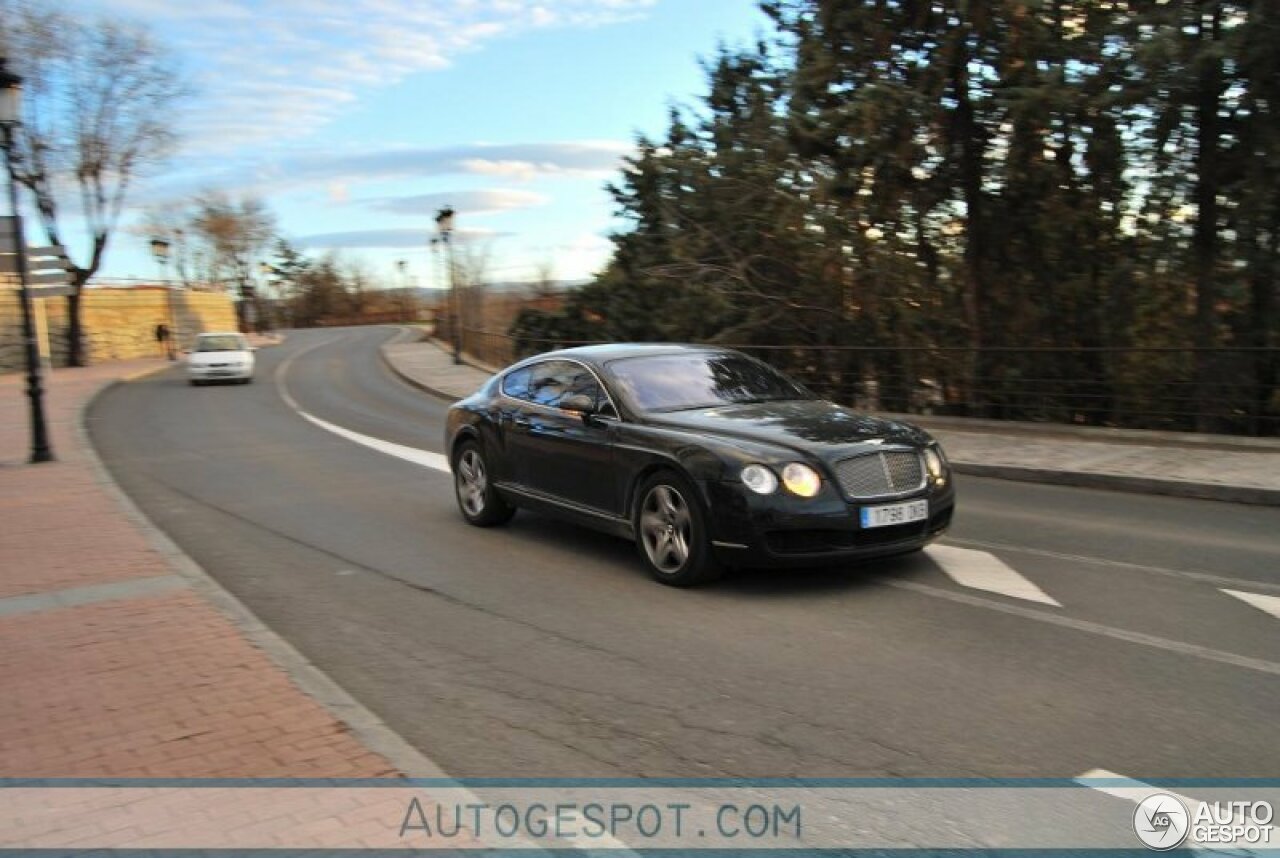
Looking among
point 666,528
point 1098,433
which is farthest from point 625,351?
point 1098,433

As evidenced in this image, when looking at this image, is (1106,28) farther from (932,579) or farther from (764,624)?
(764,624)

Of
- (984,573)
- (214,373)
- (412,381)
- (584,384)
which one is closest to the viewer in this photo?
(984,573)

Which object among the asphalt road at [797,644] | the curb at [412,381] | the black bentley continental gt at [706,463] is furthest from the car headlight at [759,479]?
the curb at [412,381]

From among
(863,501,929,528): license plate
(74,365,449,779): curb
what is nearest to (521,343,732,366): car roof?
(863,501,929,528): license plate

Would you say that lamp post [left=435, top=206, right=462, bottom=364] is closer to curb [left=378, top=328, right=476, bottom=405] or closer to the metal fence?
curb [left=378, top=328, right=476, bottom=405]

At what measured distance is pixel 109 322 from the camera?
141ft

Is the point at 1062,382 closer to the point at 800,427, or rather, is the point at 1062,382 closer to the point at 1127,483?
the point at 1127,483

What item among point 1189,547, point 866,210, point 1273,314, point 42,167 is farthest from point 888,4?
point 42,167

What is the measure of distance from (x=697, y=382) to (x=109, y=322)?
142 feet

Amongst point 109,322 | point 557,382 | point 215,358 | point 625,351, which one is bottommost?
point 215,358

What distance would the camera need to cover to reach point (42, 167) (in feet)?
114

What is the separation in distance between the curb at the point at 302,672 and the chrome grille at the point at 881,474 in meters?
3.07

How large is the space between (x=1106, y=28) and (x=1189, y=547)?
724cm

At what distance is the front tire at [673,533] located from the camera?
238 inches
